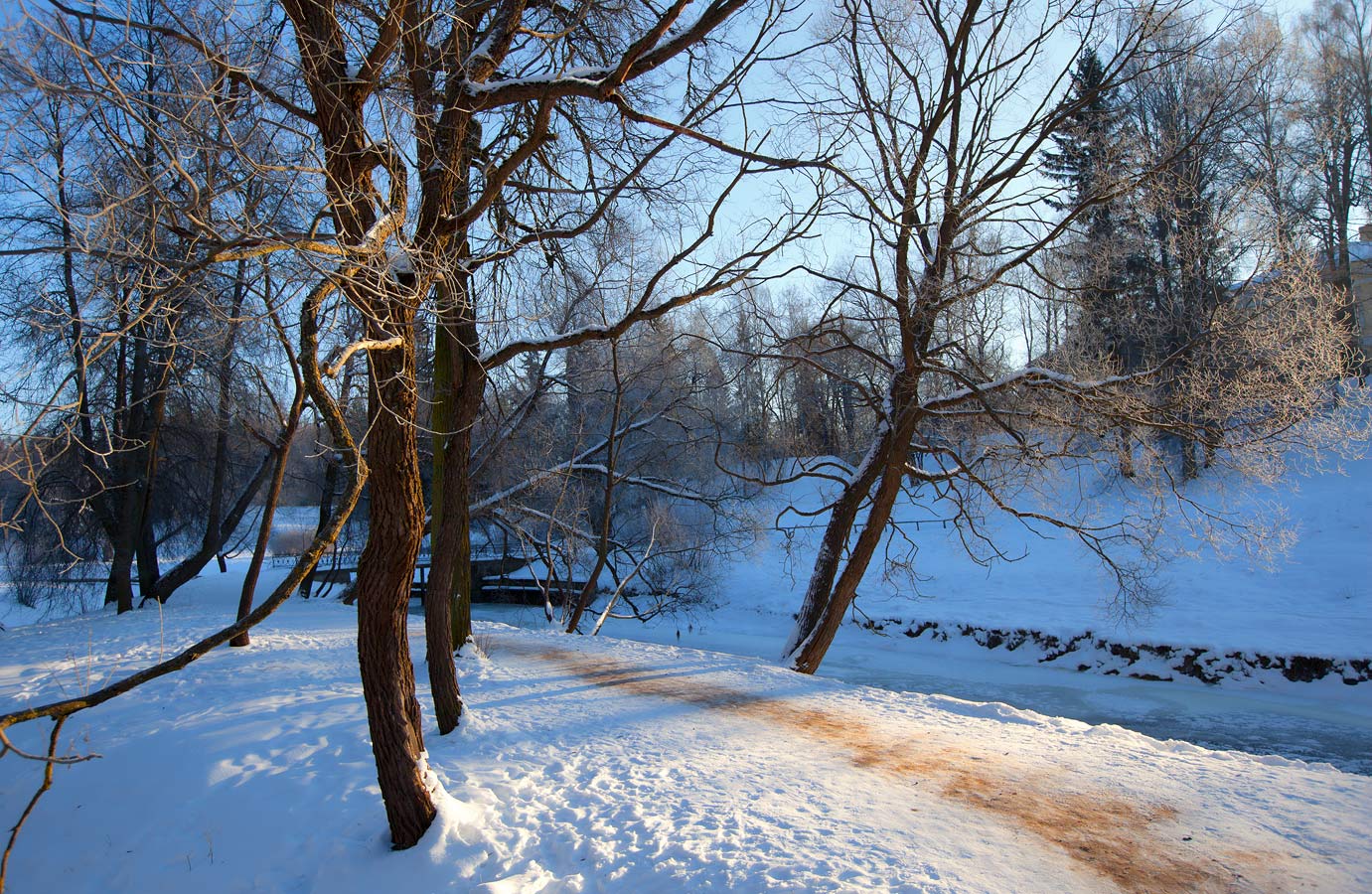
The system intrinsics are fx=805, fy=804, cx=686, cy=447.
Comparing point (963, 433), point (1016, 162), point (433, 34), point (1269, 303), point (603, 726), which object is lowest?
point (603, 726)

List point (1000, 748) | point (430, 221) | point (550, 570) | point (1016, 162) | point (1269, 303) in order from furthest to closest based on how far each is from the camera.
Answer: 1. point (550, 570)
2. point (1016, 162)
3. point (1269, 303)
4. point (1000, 748)
5. point (430, 221)

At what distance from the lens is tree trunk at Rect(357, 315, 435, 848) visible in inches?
178

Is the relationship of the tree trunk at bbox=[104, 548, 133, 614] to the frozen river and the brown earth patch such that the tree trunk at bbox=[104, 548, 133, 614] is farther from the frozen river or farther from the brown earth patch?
the brown earth patch

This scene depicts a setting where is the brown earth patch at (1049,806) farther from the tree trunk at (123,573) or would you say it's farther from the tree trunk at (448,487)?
the tree trunk at (123,573)

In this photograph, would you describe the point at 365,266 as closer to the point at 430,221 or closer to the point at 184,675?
the point at 430,221

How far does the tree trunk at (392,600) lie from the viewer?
4531mm

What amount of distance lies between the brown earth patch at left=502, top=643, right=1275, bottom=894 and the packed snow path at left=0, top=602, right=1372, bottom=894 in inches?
0.8

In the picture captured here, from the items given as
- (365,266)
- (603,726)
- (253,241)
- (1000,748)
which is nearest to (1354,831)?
(1000,748)

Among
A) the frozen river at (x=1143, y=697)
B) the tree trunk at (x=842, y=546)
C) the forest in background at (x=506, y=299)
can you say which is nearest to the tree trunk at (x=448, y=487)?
the forest in background at (x=506, y=299)

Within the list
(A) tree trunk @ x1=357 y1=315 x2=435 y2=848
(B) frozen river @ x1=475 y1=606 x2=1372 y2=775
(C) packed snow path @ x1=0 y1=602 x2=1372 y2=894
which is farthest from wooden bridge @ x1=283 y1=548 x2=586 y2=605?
(A) tree trunk @ x1=357 y1=315 x2=435 y2=848

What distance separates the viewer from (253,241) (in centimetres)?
348

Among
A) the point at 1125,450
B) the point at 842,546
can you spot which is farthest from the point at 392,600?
the point at 1125,450

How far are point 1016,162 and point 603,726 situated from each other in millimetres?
8501

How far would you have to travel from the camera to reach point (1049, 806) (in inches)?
193
